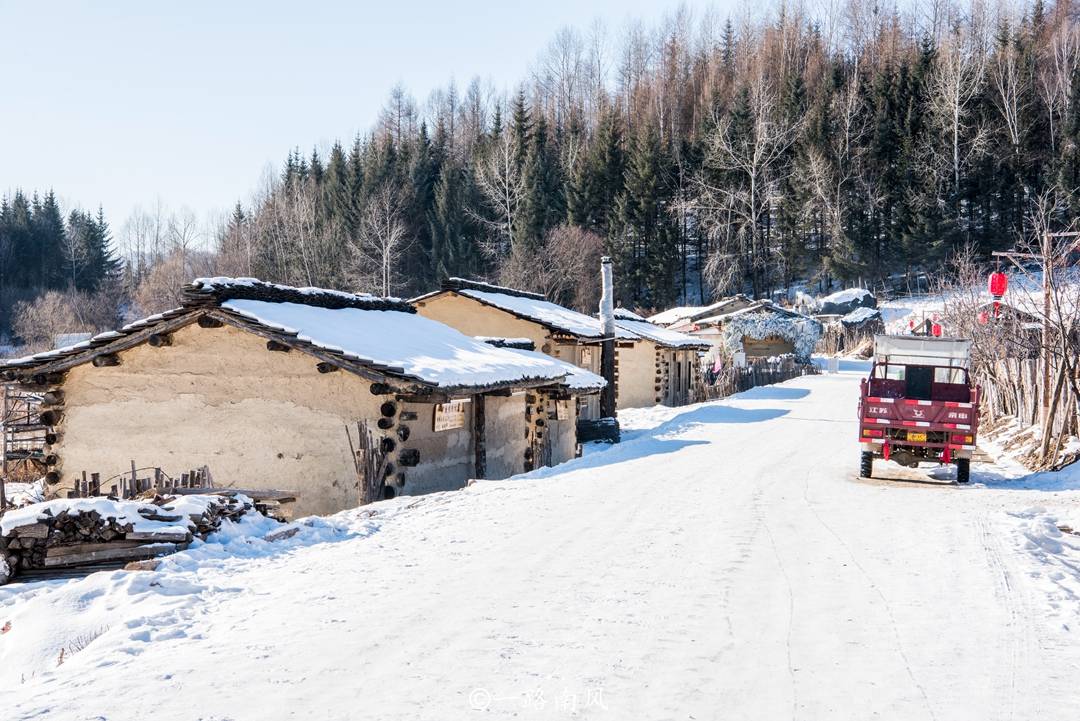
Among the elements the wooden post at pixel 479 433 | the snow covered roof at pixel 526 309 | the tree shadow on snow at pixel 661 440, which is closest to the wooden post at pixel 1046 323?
the tree shadow on snow at pixel 661 440

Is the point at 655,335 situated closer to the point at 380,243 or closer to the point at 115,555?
the point at 115,555

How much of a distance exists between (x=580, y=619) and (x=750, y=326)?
47092mm

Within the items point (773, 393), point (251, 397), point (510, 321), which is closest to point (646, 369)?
point (773, 393)

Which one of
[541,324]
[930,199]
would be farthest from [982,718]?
[930,199]

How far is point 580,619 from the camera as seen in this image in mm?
6207

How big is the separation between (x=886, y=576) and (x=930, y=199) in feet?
199

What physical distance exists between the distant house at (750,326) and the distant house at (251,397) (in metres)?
37.8

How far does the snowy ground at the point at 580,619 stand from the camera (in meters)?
4.75

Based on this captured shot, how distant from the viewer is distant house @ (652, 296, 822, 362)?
51406 millimetres

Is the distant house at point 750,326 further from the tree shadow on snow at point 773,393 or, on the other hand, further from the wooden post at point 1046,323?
the wooden post at point 1046,323

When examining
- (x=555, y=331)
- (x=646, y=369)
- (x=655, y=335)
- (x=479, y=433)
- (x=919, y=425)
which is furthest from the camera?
(x=655, y=335)

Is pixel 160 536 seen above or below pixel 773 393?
below

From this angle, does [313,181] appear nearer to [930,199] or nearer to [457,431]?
[930,199]

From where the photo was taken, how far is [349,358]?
13.4 meters
